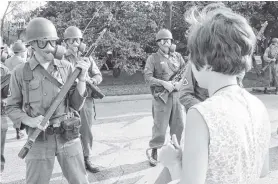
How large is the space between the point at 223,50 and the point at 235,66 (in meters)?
0.10

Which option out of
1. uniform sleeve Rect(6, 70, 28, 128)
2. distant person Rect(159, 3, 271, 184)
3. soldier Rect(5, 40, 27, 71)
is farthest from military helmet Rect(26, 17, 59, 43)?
soldier Rect(5, 40, 27, 71)

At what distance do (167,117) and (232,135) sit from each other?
4.11m

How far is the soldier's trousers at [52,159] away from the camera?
3129 mm

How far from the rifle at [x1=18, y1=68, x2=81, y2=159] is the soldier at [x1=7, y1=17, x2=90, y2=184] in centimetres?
5

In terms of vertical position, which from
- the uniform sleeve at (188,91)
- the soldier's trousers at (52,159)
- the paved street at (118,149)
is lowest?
the paved street at (118,149)

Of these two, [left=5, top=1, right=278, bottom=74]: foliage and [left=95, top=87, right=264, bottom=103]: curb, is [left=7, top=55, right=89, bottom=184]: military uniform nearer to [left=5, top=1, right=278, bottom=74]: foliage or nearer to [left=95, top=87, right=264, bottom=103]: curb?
[left=95, top=87, right=264, bottom=103]: curb

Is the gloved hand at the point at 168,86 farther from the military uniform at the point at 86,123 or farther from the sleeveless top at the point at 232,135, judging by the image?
the sleeveless top at the point at 232,135

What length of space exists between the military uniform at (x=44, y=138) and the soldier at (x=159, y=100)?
2226 mm

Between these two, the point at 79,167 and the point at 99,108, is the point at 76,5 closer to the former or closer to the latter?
the point at 99,108

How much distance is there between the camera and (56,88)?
325cm

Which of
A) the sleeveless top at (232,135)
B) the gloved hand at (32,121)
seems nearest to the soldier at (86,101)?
the gloved hand at (32,121)

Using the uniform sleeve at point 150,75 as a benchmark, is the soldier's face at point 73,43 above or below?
A: above

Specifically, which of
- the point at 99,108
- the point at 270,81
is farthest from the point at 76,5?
the point at 270,81

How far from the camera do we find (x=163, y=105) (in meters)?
5.37
